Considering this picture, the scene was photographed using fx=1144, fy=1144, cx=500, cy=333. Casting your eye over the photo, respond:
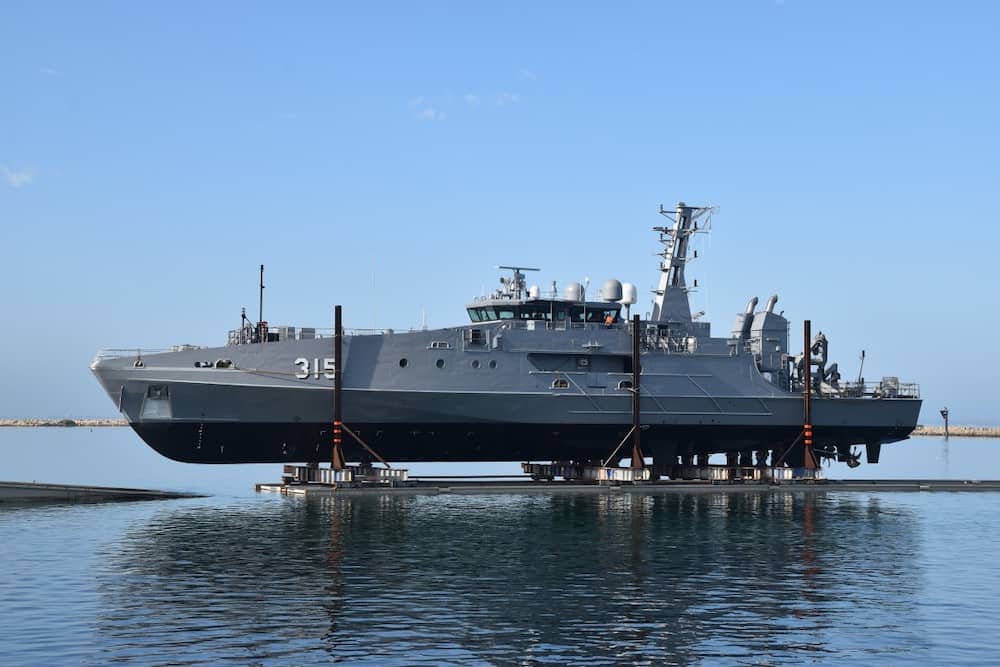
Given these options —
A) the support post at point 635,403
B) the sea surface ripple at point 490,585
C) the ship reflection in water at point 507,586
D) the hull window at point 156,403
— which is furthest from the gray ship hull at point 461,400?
the ship reflection in water at point 507,586

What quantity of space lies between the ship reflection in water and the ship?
4630 millimetres

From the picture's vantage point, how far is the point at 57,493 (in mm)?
45375

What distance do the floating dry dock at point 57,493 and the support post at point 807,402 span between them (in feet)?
97.0

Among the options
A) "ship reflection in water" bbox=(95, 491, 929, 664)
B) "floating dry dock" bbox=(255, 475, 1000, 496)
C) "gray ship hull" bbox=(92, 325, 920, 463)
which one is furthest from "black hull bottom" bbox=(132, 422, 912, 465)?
"ship reflection in water" bbox=(95, 491, 929, 664)

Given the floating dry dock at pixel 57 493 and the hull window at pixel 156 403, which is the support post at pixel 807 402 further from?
the floating dry dock at pixel 57 493

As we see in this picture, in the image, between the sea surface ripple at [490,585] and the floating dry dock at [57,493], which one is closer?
the sea surface ripple at [490,585]

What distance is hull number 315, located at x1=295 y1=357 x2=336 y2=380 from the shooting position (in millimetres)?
47219

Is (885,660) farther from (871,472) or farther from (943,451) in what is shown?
(943,451)

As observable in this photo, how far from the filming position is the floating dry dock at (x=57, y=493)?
1758 inches

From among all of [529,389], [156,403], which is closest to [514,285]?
[529,389]

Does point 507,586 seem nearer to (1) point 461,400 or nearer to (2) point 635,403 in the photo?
(1) point 461,400

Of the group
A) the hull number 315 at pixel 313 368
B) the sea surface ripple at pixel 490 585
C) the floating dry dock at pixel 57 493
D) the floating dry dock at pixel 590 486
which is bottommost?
the sea surface ripple at pixel 490 585

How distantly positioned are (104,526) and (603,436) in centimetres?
2251

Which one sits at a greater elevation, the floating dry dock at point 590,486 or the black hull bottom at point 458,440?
the black hull bottom at point 458,440
